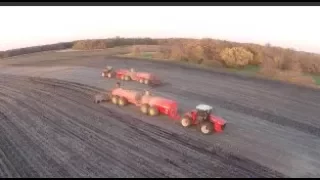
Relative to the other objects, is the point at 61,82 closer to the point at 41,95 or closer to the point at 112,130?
the point at 41,95

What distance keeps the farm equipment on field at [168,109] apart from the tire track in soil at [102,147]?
1.03 meters

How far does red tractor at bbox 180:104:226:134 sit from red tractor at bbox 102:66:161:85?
7.79 meters

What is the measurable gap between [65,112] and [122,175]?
7.80 metres

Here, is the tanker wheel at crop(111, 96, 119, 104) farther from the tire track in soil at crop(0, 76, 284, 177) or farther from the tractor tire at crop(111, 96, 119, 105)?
the tire track in soil at crop(0, 76, 284, 177)

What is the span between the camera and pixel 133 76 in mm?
27188

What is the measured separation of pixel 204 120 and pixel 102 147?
5.05 m

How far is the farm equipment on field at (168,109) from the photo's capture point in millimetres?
18281

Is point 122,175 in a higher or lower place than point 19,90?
lower

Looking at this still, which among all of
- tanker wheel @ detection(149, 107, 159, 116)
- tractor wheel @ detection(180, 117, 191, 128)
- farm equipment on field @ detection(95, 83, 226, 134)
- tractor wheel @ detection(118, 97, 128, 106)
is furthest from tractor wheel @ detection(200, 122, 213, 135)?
tractor wheel @ detection(118, 97, 128, 106)

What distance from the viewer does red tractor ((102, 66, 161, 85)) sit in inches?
1037

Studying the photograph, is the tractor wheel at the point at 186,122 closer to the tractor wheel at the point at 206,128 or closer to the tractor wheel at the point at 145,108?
the tractor wheel at the point at 206,128

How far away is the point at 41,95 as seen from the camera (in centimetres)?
2405

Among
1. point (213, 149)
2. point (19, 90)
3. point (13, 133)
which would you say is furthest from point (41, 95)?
point (213, 149)

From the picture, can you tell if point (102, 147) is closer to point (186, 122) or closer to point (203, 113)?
point (186, 122)
